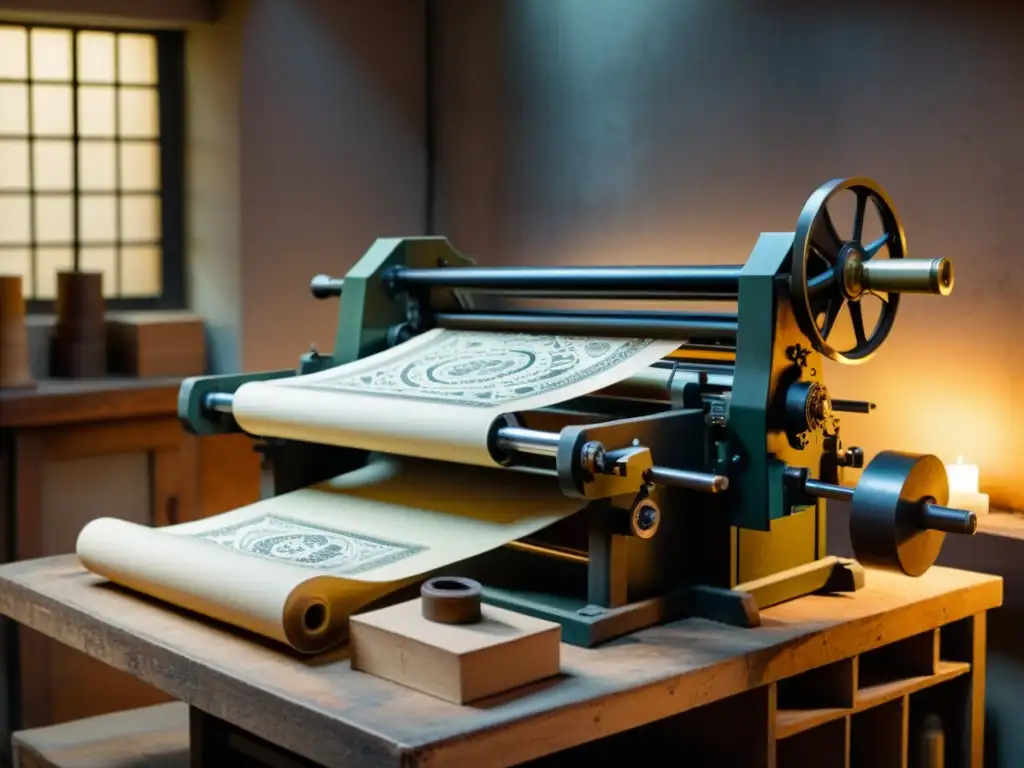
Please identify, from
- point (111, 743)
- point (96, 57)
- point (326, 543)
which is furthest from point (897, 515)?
point (96, 57)

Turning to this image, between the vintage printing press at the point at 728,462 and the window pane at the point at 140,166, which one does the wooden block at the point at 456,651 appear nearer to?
the vintage printing press at the point at 728,462

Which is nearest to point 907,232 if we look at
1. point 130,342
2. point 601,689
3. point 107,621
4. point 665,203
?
point 665,203

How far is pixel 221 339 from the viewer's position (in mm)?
3873

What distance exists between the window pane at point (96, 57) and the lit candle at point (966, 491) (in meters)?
2.51

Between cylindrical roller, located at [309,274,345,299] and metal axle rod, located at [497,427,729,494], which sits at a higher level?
cylindrical roller, located at [309,274,345,299]

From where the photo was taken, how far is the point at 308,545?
2.16 m

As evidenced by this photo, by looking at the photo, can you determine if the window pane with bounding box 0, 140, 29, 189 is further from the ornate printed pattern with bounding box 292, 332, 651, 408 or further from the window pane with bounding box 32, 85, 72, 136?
the ornate printed pattern with bounding box 292, 332, 651, 408

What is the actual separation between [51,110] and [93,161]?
17 cm

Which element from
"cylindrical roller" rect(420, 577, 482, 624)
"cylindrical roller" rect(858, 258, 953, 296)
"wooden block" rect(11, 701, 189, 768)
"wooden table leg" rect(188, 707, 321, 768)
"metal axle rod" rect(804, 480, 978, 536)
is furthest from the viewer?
"wooden block" rect(11, 701, 189, 768)

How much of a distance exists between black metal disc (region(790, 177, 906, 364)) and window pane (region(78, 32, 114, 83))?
244 centimetres

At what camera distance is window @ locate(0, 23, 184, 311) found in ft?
12.4

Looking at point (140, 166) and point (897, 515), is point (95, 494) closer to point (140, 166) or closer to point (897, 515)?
point (140, 166)

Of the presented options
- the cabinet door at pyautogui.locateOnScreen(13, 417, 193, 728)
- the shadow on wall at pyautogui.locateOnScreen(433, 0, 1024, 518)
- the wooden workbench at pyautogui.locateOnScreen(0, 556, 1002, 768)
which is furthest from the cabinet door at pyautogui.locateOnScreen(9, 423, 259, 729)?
the wooden workbench at pyautogui.locateOnScreen(0, 556, 1002, 768)

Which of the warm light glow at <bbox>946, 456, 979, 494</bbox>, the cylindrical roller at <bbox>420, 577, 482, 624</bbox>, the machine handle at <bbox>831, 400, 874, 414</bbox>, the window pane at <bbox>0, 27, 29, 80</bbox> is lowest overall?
the cylindrical roller at <bbox>420, 577, 482, 624</bbox>
